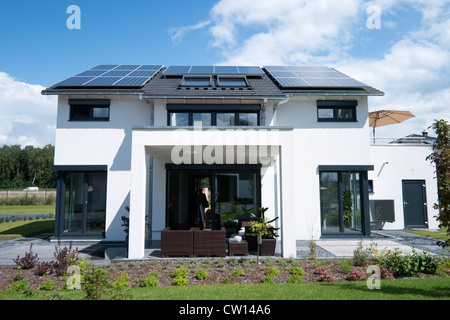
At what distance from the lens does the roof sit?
10.8 meters

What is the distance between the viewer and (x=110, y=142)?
11.2 meters

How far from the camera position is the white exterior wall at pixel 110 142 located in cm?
1102

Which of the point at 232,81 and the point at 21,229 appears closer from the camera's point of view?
the point at 232,81

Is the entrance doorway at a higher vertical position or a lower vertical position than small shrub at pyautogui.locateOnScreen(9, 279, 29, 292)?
higher

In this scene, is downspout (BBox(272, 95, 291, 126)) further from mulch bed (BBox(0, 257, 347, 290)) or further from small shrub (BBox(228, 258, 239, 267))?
small shrub (BBox(228, 258, 239, 267))

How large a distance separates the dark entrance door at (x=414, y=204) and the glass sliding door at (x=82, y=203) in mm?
14206

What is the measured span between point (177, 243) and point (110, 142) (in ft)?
18.7

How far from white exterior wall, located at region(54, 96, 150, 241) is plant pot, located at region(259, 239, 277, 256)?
597 cm

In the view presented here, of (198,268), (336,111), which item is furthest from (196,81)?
(198,268)

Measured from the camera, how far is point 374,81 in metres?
12.2

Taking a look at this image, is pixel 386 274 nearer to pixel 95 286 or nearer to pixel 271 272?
pixel 271 272

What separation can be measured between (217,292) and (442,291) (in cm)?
415

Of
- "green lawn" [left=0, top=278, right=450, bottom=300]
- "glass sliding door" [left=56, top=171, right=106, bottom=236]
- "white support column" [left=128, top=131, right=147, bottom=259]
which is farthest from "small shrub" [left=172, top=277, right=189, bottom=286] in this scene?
"glass sliding door" [left=56, top=171, right=106, bottom=236]

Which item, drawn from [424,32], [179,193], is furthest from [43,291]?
[424,32]
